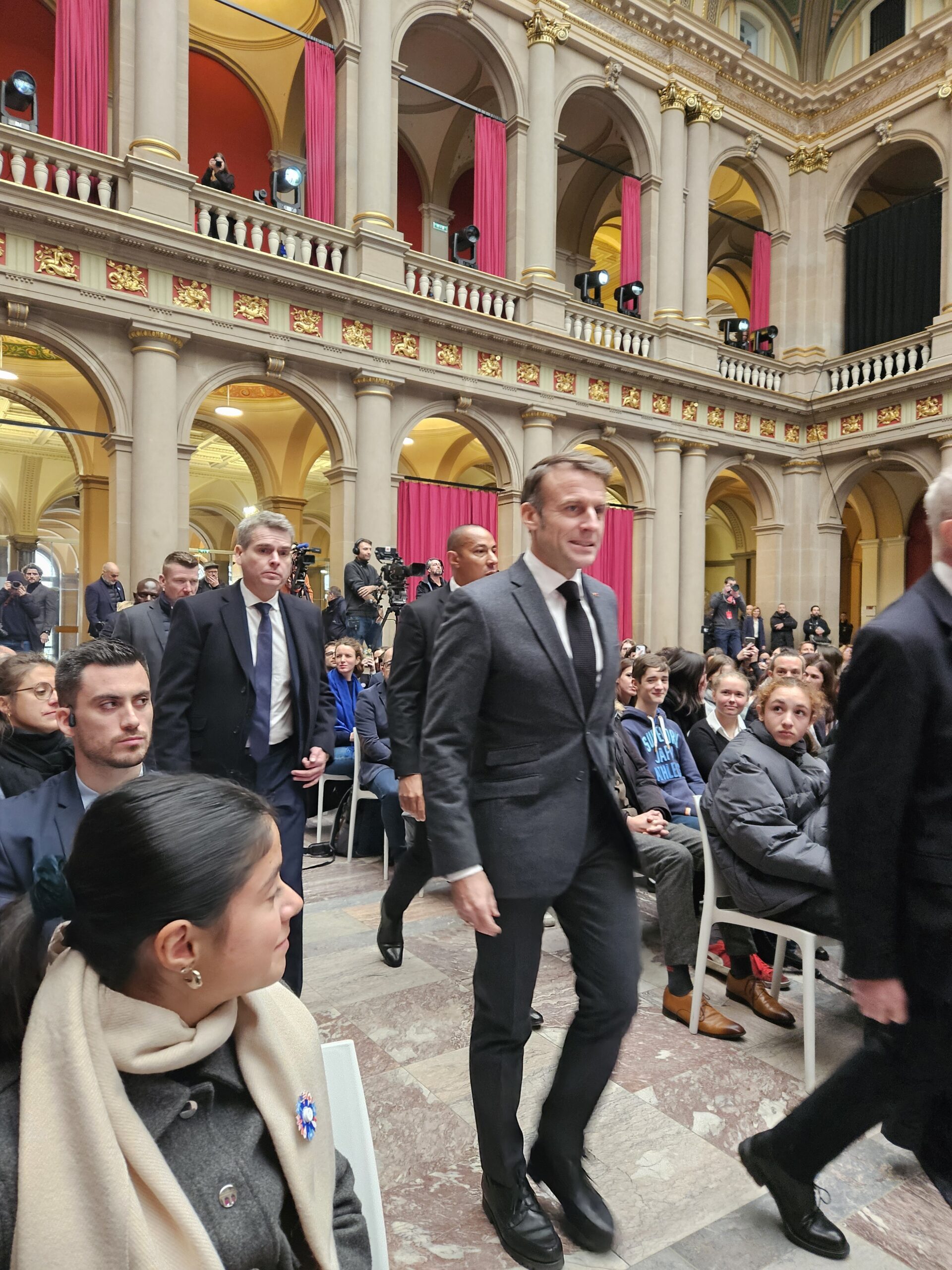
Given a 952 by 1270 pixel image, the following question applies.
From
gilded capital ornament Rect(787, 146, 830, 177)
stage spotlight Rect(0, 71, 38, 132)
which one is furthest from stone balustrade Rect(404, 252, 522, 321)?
gilded capital ornament Rect(787, 146, 830, 177)

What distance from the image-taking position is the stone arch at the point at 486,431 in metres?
11.4

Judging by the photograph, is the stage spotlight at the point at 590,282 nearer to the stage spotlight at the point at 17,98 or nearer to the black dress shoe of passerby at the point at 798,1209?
the stage spotlight at the point at 17,98

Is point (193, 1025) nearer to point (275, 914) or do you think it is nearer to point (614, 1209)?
point (275, 914)

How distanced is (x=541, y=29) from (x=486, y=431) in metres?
5.95

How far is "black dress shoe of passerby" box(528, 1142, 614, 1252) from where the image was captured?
179cm

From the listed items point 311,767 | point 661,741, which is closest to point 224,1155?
point 311,767

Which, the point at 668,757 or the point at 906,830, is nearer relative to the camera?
the point at 906,830

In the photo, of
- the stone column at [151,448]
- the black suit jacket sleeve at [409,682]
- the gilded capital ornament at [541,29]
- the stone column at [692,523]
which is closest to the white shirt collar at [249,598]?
the black suit jacket sleeve at [409,682]

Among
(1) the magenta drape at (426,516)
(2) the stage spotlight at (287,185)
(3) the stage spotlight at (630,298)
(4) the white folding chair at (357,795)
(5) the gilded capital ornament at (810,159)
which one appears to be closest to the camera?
(4) the white folding chair at (357,795)

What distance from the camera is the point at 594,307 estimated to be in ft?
42.2

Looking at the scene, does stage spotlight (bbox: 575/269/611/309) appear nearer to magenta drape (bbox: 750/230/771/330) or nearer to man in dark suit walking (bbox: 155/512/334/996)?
magenta drape (bbox: 750/230/771/330)

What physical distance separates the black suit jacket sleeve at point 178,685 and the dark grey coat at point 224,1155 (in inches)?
70.8

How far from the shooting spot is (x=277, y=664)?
2838 mm

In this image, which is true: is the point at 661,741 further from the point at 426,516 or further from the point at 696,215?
the point at 696,215
